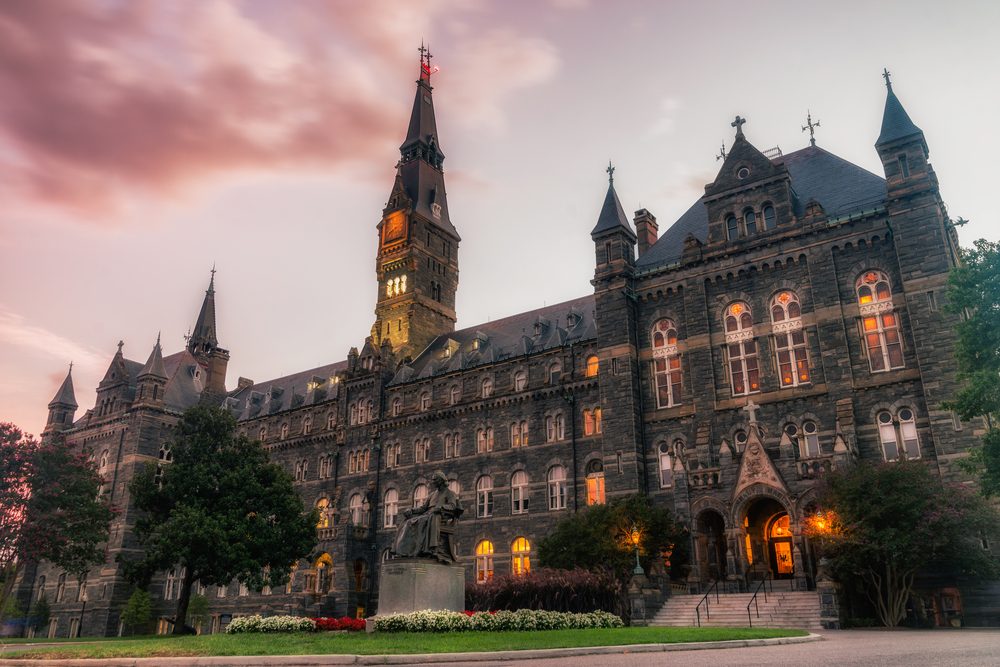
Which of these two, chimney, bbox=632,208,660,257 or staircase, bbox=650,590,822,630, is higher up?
chimney, bbox=632,208,660,257

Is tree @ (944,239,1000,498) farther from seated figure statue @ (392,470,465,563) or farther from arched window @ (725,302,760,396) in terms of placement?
seated figure statue @ (392,470,465,563)

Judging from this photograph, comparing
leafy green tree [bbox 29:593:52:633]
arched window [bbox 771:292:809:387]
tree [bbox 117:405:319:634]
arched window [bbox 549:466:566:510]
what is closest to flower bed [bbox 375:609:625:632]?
arched window [bbox 771:292:809:387]

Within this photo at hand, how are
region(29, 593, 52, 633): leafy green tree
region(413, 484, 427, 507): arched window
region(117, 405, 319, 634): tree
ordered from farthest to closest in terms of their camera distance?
1. region(29, 593, 52, 633): leafy green tree
2. region(413, 484, 427, 507): arched window
3. region(117, 405, 319, 634): tree

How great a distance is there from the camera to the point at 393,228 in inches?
2608

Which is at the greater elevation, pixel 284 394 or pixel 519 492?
pixel 284 394

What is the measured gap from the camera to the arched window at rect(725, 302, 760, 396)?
35375mm

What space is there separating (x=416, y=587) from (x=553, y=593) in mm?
8043

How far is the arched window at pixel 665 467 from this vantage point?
119 feet

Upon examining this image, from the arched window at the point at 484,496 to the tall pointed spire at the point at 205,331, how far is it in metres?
42.3

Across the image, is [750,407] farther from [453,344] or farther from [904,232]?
[453,344]

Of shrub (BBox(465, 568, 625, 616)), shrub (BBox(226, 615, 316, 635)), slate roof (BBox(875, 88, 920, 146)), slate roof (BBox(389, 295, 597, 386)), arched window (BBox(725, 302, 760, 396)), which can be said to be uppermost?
slate roof (BBox(875, 88, 920, 146))

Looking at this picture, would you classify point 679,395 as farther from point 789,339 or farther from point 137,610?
point 137,610

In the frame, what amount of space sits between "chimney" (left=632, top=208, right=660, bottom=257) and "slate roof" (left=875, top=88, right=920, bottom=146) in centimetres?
1564

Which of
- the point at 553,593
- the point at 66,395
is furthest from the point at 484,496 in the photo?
the point at 66,395
